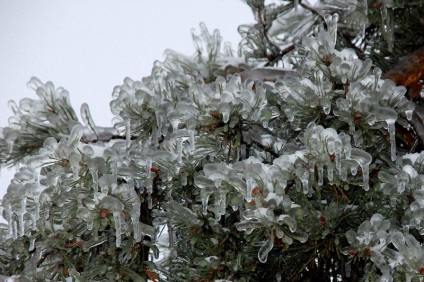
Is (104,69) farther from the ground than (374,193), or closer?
closer

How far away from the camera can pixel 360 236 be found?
4.86ft

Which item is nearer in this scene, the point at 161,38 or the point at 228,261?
the point at 228,261

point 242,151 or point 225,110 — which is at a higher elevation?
point 225,110

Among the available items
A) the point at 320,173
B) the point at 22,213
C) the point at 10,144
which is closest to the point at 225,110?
the point at 320,173

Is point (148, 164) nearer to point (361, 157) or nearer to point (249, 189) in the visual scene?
point (249, 189)

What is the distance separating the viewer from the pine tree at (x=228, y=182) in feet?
4.73

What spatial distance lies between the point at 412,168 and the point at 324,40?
13.4 inches

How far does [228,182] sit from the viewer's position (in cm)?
141

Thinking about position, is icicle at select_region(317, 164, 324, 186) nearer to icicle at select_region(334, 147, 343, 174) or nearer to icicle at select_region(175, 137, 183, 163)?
icicle at select_region(334, 147, 343, 174)

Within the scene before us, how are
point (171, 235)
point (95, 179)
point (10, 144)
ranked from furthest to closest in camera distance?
point (10, 144) < point (171, 235) < point (95, 179)

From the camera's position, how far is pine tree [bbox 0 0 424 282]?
1441mm

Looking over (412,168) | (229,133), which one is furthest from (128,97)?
(412,168)

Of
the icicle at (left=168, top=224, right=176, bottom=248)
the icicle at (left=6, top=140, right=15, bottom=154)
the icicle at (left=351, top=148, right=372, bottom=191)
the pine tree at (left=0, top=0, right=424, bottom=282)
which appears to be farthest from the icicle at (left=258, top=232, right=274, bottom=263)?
the icicle at (left=6, top=140, right=15, bottom=154)

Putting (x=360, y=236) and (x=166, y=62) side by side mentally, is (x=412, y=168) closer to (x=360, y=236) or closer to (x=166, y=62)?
(x=360, y=236)
